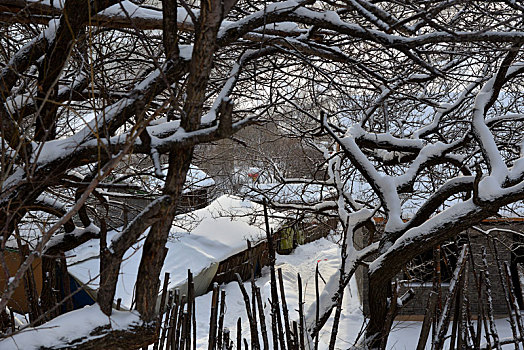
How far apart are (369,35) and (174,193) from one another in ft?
7.19

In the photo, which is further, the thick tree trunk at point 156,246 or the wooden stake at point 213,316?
the wooden stake at point 213,316

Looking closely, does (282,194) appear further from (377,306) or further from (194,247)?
(377,306)

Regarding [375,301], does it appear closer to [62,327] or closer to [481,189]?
[481,189]

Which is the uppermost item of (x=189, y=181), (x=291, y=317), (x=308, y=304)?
(x=189, y=181)

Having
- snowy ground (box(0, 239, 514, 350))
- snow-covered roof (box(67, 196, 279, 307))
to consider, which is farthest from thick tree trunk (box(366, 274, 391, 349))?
snow-covered roof (box(67, 196, 279, 307))

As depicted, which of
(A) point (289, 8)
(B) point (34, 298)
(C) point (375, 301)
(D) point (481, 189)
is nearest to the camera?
(B) point (34, 298)

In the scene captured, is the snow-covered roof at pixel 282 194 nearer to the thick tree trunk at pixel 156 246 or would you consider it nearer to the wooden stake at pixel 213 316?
the wooden stake at pixel 213 316

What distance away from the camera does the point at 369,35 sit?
12.2 feet

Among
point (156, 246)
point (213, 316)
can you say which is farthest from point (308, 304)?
point (156, 246)

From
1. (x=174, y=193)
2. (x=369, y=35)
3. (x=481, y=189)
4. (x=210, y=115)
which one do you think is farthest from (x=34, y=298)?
(x=481, y=189)

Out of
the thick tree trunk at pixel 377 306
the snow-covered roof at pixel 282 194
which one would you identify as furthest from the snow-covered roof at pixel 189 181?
the thick tree trunk at pixel 377 306

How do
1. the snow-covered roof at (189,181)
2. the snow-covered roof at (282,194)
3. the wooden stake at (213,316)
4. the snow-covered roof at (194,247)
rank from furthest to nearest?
the snow-covered roof at (194,247)
the snow-covered roof at (282,194)
the snow-covered roof at (189,181)
the wooden stake at (213,316)

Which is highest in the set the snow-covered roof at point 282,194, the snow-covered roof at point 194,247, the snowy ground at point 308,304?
the snow-covered roof at point 282,194

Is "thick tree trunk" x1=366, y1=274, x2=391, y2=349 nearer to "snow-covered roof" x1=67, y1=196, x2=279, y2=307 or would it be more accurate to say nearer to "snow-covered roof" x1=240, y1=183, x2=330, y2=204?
"snow-covered roof" x1=240, y1=183, x2=330, y2=204
